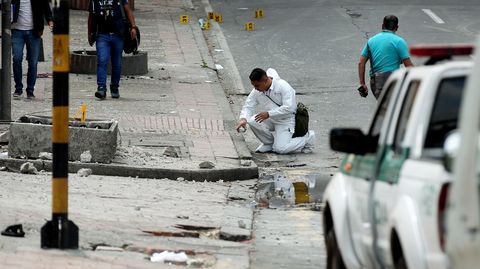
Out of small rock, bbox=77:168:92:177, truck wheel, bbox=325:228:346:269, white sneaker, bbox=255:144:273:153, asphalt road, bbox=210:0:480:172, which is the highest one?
truck wheel, bbox=325:228:346:269

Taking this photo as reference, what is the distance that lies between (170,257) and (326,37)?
16116 mm

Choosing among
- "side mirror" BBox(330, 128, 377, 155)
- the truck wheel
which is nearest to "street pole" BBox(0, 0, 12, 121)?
the truck wheel

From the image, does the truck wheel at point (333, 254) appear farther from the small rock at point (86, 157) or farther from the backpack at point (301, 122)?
the backpack at point (301, 122)

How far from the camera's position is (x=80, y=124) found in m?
14.1

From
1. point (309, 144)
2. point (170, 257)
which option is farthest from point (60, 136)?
point (309, 144)

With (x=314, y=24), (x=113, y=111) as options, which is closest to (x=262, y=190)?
(x=113, y=111)

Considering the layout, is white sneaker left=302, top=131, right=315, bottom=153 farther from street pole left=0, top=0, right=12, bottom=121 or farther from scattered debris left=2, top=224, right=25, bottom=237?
scattered debris left=2, top=224, right=25, bottom=237

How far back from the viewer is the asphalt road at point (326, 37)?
19.2 m

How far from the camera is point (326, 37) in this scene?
25.5 m

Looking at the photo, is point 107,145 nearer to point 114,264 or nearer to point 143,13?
point 114,264

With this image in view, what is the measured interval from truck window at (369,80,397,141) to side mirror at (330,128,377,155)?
0.28m

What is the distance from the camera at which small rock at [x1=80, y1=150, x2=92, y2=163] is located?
45.1 feet

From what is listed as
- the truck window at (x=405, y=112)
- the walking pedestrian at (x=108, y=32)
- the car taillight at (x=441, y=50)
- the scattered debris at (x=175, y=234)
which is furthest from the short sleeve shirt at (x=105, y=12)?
the car taillight at (x=441, y=50)

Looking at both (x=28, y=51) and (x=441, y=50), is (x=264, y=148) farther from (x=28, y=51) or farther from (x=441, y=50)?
(x=441, y=50)
